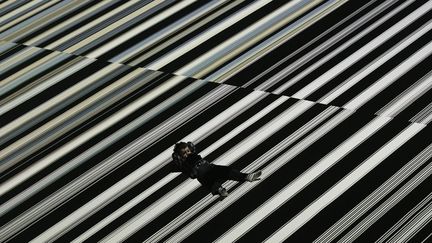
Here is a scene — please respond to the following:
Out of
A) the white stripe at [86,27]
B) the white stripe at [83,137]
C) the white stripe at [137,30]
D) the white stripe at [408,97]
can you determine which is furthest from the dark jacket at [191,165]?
the white stripe at [86,27]

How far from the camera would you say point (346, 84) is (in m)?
3.90

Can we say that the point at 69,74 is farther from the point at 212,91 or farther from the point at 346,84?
the point at 346,84

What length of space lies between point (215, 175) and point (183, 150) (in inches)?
8.0

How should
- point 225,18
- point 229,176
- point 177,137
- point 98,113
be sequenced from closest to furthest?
point 229,176, point 177,137, point 98,113, point 225,18

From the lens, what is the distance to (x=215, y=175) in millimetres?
3146

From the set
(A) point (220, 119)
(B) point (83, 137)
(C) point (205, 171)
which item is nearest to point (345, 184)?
(C) point (205, 171)

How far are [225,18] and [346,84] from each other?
1353mm

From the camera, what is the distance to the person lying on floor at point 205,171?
122 inches

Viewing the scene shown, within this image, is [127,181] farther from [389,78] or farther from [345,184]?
[389,78]

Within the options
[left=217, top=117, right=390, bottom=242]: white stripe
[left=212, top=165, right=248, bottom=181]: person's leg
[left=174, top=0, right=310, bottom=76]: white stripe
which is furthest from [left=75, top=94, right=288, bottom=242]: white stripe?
[left=174, top=0, right=310, bottom=76]: white stripe

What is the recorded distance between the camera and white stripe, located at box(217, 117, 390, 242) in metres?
3.02

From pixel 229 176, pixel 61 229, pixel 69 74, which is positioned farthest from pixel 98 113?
pixel 229 176

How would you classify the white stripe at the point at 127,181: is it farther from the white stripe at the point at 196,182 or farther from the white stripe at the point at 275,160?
the white stripe at the point at 275,160

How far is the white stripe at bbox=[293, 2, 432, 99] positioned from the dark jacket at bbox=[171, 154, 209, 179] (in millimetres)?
983
